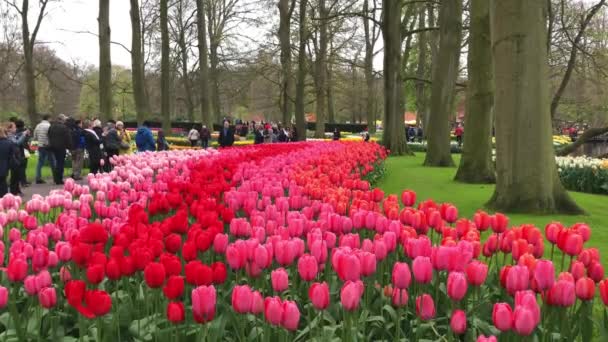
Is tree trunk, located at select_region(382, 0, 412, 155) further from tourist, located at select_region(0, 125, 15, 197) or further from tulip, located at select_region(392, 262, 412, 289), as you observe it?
tulip, located at select_region(392, 262, 412, 289)

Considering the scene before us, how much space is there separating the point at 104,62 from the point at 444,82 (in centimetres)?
1191

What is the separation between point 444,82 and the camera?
18.8 meters

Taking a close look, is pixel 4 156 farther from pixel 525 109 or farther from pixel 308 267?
pixel 308 267

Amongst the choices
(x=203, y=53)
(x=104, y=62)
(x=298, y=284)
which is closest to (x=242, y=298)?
(x=298, y=284)

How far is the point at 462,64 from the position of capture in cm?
4028

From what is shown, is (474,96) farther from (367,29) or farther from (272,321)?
(367,29)

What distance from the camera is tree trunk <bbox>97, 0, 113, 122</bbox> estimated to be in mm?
22031

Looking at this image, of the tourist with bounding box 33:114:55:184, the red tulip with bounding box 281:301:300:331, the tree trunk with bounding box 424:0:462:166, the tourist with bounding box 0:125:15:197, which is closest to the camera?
the red tulip with bounding box 281:301:300:331

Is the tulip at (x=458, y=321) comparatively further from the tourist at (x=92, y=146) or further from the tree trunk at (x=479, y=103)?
the tourist at (x=92, y=146)

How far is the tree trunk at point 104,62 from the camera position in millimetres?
22031

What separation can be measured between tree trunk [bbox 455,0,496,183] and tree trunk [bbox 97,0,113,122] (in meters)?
13.3

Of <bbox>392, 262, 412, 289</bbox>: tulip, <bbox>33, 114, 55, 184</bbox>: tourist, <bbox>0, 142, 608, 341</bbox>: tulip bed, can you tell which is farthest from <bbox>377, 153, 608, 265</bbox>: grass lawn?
<bbox>33, 114, 55, 184</bbox>: tourist

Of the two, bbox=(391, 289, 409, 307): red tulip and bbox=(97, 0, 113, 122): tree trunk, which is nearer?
bbox=(391, 289, 409, 307): red tulip

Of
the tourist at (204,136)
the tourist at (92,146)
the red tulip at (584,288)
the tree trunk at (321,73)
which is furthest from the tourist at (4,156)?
the tree trunk at (321,73)
